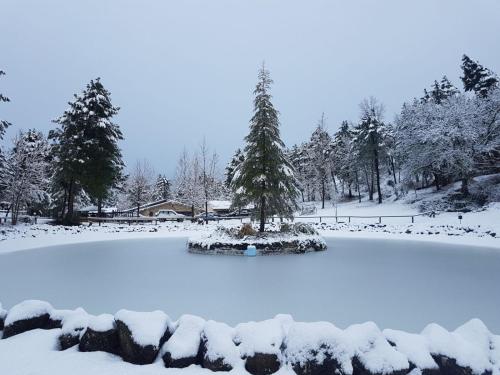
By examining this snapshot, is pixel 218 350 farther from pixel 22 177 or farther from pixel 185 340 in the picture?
pixel 22 177

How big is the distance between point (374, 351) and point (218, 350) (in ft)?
5.80

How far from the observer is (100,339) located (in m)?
4.21

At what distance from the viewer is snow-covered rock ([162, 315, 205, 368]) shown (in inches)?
152

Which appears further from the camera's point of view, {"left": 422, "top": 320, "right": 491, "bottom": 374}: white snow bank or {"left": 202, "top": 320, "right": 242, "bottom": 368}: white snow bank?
{"left": 202, "top": 320, "right": 242, "bottom": 368}: white snow bank

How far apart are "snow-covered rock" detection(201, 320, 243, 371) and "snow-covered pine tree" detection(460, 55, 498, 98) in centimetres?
4642

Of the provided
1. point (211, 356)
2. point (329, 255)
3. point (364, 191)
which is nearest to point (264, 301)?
point (211, 356)

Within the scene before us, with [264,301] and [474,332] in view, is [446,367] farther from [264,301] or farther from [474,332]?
[264,301]

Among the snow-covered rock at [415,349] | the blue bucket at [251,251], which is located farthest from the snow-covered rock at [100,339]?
the blue bucket at [251,251]

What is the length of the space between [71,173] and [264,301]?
28.8 metres

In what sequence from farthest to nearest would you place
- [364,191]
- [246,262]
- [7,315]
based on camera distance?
[364,191], [246,262], [7,315]

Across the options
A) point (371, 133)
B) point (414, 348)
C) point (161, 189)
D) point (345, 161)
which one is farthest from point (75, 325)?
point (161, 189)

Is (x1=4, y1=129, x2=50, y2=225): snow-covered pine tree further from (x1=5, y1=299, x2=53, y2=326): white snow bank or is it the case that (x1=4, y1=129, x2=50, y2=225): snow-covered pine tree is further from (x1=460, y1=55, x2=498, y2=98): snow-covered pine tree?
(x1=460, y1=55, x2=498, y2=98): snow-covered pine tree

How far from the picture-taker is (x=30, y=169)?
98.5 ft

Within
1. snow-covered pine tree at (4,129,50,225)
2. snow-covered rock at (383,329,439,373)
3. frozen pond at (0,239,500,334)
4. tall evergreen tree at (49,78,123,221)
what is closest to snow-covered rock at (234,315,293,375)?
snow-covered rock at (383,329,439,373)
